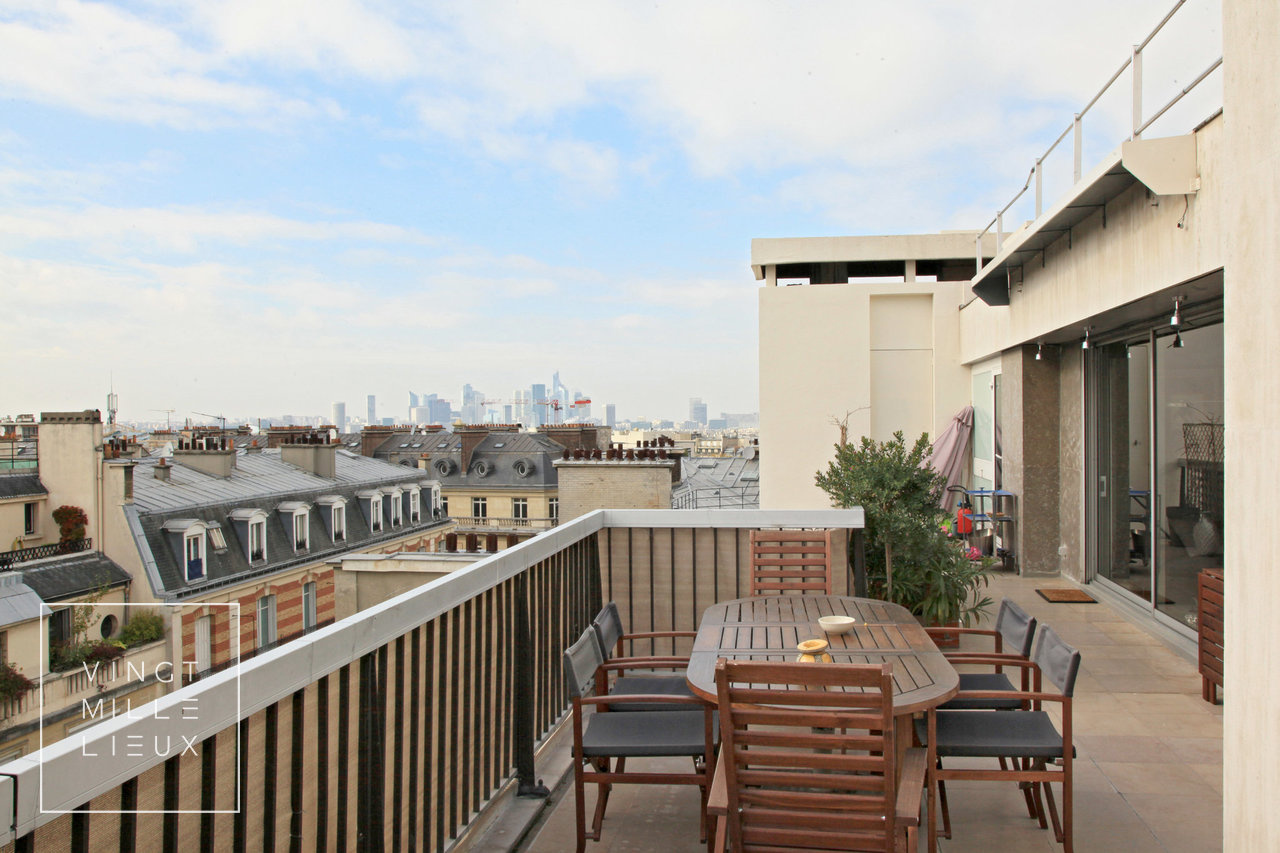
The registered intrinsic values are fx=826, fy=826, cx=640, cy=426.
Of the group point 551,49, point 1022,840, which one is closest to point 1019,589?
point 1022,840

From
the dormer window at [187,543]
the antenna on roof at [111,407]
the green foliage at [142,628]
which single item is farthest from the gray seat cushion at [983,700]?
the antenna on roof at [111,407]

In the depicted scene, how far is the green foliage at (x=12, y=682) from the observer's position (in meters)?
17.1

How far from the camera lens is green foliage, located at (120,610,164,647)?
21219 millimetres

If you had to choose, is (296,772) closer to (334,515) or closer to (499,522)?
(334,515)

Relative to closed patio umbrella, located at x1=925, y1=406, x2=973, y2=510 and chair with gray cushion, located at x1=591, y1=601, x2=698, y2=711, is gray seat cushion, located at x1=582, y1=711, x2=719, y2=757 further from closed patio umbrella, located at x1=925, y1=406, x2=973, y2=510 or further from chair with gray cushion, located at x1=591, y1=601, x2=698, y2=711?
closed patio umbrella, located at x1=925, y1=406, x2=973, y2=510

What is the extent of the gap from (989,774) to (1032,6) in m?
7.42

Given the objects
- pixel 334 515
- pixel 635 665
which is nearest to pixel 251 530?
pixel 334 515

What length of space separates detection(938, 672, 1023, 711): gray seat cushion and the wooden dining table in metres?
0.30

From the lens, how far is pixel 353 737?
76.0 inches

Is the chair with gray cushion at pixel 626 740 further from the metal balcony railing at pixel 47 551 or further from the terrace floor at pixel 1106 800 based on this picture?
the metal balcony railing at pixel 47 551

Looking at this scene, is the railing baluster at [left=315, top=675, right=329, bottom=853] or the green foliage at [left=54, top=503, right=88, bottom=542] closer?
the railing baluster at [left=315, top=675, right=329, bottom=853]

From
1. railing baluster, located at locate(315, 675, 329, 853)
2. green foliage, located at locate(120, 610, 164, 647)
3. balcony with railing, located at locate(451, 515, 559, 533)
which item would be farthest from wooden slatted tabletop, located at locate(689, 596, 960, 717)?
balcony with railing, located at locate(451, 515, 559, 533)

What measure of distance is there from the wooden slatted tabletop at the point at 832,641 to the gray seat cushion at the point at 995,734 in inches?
8.8

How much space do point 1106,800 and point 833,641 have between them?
124 cm
